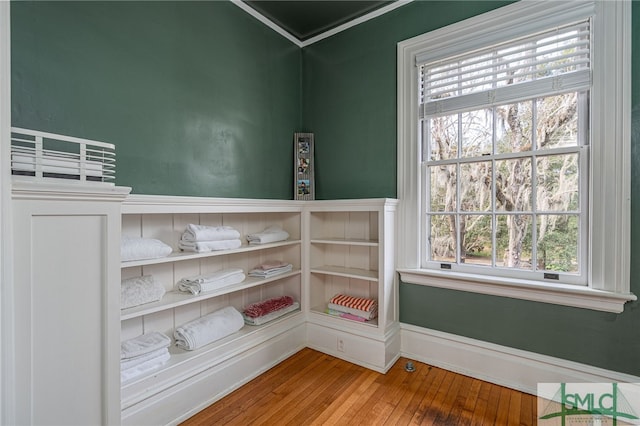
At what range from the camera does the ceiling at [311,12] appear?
2326 millimetres

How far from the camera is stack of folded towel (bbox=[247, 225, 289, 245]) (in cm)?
225

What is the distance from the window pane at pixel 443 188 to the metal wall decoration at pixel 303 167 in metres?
1.07

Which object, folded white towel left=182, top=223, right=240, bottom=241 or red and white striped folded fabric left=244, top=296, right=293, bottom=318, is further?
red and white striped folded fabric left=244, top=296, right=293, bottom=318

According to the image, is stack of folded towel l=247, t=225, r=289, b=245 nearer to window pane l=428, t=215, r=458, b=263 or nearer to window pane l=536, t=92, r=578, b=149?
window pane l=428, t=215, r=458, b=263

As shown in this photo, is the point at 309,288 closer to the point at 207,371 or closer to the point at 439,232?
the point at 207,371

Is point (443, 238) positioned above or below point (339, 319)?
above

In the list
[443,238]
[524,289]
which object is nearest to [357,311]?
[443,238]

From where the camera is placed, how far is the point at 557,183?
71.9 inches

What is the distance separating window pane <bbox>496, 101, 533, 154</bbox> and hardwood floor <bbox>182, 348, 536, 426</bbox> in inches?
63.1

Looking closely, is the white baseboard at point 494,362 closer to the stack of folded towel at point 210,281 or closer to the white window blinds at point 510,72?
the stack of folded towel at point 210,281

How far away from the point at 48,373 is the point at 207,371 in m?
0.92

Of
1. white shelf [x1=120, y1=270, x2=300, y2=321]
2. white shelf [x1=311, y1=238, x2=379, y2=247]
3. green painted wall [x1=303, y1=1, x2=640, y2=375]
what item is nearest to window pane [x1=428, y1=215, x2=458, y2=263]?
green painted wall [x1=303, y1=1, x2=640, y2=375]

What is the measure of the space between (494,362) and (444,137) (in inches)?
64.4

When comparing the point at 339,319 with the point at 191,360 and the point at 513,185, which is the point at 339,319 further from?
the point at 513,185
